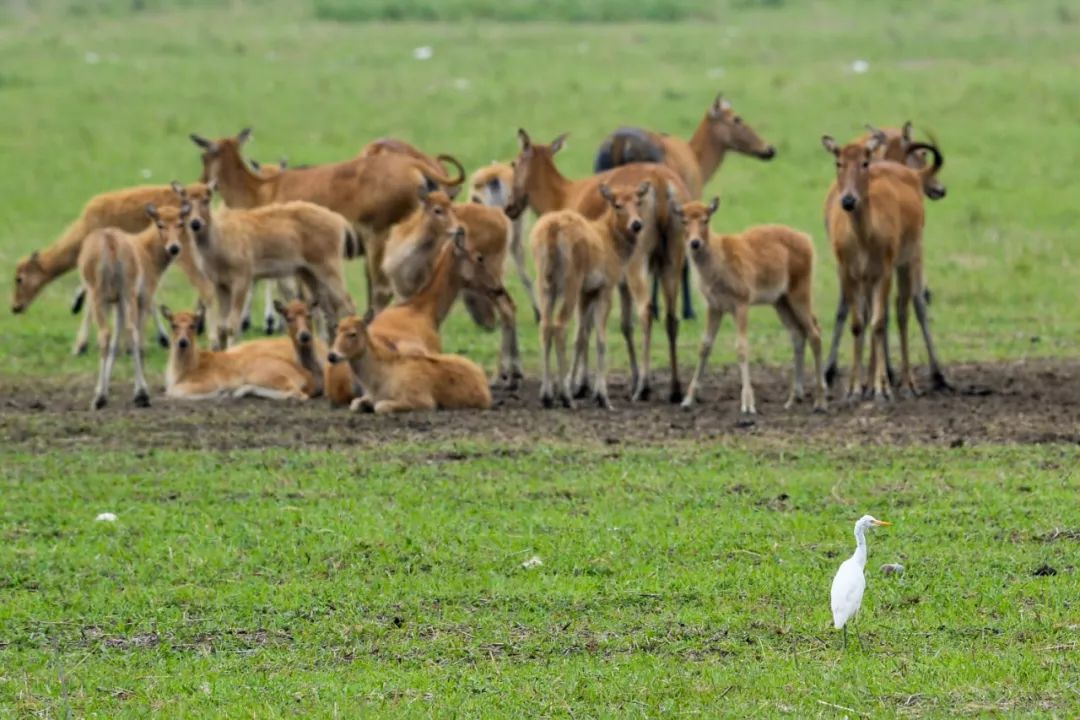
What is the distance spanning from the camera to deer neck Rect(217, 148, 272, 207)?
17938mm

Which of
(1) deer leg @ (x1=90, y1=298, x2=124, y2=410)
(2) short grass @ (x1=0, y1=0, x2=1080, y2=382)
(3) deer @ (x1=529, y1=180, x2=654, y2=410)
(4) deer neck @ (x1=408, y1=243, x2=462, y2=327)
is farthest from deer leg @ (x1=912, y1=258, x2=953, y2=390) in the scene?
(1) deer leg @ (x1=90, y1=298, x2=124, y2=410)

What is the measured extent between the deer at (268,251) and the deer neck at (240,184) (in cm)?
168

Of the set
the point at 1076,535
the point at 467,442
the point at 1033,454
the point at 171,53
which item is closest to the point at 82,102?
the point at 171,53

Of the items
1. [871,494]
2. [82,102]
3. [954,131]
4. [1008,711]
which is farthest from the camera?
[82,102]

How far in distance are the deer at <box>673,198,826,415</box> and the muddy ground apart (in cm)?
22

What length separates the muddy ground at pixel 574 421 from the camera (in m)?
12.6

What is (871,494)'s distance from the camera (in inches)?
417

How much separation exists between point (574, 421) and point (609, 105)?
16089 mm

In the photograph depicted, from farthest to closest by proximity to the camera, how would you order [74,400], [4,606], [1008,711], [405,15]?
[405,15], [74,400], [4,606], [1008,711]

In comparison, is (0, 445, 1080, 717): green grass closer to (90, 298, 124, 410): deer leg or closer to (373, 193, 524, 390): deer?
(90, 298, 124, 410): deer leg

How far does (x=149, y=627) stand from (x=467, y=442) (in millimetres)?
4339

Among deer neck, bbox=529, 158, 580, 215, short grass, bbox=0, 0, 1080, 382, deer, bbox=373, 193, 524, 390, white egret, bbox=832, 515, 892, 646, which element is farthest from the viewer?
short grass, bbox=0, 0, 1080, 382

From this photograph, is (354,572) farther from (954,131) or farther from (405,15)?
(405,15)

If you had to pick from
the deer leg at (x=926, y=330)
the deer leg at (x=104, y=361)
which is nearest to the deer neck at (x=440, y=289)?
the deer leg at (x=104, y=361)
